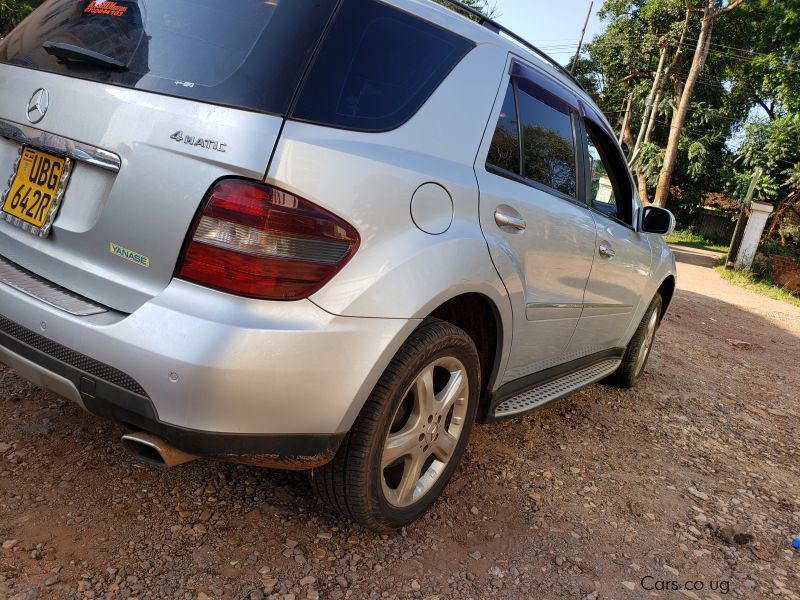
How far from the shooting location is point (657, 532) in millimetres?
2725

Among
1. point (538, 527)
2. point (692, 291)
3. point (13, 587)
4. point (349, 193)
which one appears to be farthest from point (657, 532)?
point (692, 291)

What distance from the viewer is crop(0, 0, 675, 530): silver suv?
1.68m

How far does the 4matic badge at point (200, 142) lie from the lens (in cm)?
168

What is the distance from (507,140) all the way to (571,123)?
79 cm

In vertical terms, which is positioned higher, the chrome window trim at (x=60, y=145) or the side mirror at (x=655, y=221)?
the side mirror at (x=655, y=221)

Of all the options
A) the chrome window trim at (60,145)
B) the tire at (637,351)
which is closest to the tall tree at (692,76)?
the tire at (637,351)

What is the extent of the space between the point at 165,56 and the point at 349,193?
0.70m

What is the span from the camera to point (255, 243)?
1.69 meters

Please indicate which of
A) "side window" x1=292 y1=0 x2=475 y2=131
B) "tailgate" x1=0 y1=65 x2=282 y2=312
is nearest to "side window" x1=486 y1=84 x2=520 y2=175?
"side window" x1=292 y1=0 x2=475 y2=131

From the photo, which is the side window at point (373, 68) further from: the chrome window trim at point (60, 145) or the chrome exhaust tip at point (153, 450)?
the chrome exhaust tip at point (153, 450)

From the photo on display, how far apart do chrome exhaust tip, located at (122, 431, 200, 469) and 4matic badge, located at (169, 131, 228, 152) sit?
0.80 m

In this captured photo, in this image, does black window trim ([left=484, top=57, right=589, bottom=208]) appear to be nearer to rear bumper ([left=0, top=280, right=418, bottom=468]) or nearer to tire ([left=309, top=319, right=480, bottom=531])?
tire ([left=309, top=319, right=480, bottom=531])

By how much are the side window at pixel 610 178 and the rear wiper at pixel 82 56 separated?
8.00 ft

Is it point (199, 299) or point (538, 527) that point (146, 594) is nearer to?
point (199, 299)
